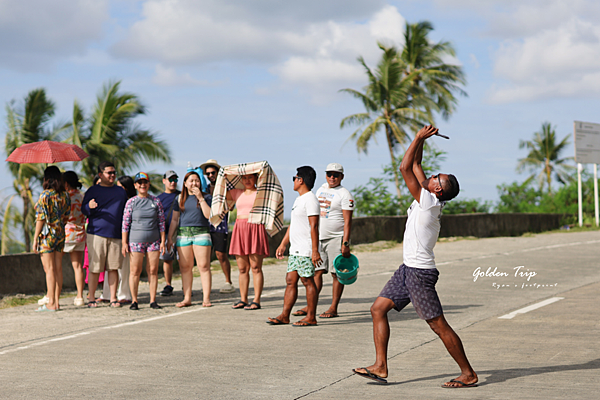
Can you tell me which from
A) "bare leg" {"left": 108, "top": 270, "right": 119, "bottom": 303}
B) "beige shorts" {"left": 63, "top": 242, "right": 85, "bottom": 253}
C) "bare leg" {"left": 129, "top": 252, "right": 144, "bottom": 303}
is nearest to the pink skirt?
"bare leg" {"left": 129, "top": 252, "right": 144, "bottom": 303}

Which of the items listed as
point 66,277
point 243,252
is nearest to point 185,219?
point 243,252

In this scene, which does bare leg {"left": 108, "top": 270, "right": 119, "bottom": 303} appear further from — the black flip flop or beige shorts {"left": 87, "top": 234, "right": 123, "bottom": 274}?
the black flip flop

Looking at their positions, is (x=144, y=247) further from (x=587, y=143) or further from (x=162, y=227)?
(x=587, y=143)

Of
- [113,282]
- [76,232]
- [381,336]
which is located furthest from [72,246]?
[381,336]

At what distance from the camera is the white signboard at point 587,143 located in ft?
119

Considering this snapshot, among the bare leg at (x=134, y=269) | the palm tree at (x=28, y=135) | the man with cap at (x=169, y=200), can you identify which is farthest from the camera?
the palm tree at (x=28, y=135)

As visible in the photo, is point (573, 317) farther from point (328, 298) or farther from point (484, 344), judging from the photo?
point (328, 298)

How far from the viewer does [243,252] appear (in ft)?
30.4

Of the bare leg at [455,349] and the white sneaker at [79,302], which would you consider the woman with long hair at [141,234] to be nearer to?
the white sneaker at [79,302]

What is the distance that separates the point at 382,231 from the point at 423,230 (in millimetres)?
16607

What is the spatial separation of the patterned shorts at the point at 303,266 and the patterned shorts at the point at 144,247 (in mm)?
2520

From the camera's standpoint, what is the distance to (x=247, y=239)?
927 cm

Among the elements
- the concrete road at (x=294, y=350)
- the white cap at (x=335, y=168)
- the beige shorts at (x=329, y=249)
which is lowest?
the concrete road at (x=294, y=350)

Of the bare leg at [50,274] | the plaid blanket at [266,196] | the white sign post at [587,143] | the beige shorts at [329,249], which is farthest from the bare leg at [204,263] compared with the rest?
the white sign post at [587,143]
